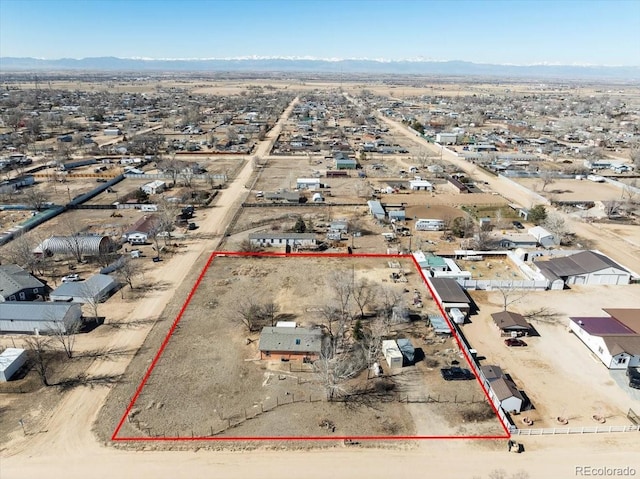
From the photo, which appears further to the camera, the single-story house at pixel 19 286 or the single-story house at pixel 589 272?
the single-story house at pixel 589 272

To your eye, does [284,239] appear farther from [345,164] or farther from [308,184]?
[345,164]

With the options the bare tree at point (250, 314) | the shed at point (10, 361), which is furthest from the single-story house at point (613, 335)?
the shed at point (10, 361)

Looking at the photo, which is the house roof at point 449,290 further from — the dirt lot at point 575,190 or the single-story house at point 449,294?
the dirt lot at point 575,190

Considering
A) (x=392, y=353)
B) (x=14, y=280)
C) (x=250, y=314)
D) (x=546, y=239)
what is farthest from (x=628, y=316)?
(x=14, y=280)

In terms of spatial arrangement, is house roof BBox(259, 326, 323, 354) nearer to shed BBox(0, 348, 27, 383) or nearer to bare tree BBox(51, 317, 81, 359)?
bare tree BBox(51, 317, 81, 359)

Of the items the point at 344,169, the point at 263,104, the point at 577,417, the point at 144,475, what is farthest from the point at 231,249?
the point at 263,104
